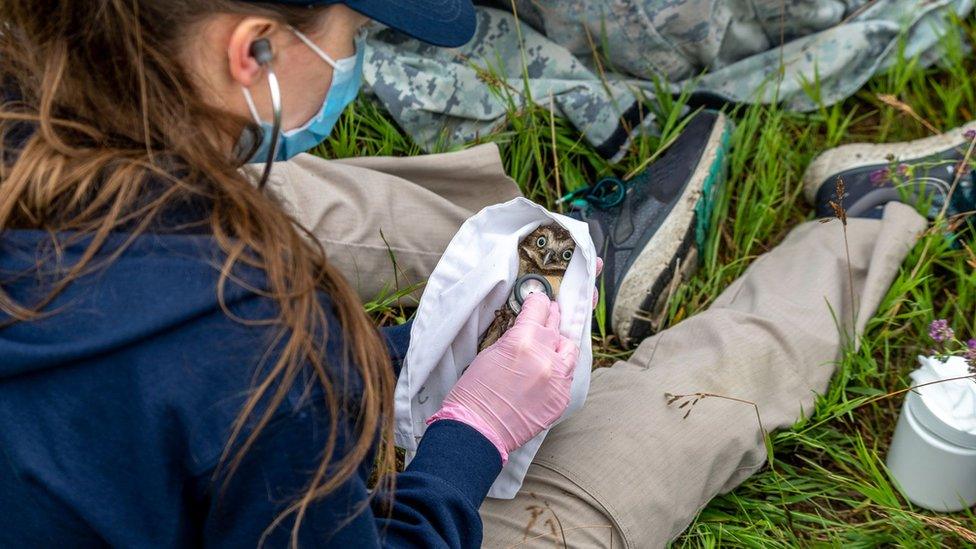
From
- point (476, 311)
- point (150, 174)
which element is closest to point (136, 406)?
point (150, 174)

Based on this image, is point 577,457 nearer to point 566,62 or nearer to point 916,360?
point 916,360

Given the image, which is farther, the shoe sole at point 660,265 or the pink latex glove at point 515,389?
the shoe sole at point 660,265

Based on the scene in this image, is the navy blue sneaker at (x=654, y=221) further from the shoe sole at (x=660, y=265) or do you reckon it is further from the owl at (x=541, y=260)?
the owl at (x=541, y=260)

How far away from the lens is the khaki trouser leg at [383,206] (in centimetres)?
198

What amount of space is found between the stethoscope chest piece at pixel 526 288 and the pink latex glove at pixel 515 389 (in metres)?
0.11

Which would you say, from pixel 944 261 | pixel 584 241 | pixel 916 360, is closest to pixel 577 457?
pixel 584 241

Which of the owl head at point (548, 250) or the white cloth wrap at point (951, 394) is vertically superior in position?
the owl head at point (548, 250)

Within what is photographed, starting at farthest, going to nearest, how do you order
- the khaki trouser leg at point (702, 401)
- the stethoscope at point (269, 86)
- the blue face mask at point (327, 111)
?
the khaki trouser leg at point (702, 401) < the blue face mask at point (327, 111) < the stethoscope at point (269, 86)

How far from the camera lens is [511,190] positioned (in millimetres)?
2248

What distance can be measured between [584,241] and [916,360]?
869 millimetres

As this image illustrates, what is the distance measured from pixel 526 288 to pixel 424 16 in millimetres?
580

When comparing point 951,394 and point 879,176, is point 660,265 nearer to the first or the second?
point 879,176

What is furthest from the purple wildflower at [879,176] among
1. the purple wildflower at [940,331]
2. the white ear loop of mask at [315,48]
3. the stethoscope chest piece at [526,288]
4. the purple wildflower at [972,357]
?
the white ear loop of mask at [315,48]

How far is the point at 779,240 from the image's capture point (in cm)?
240
